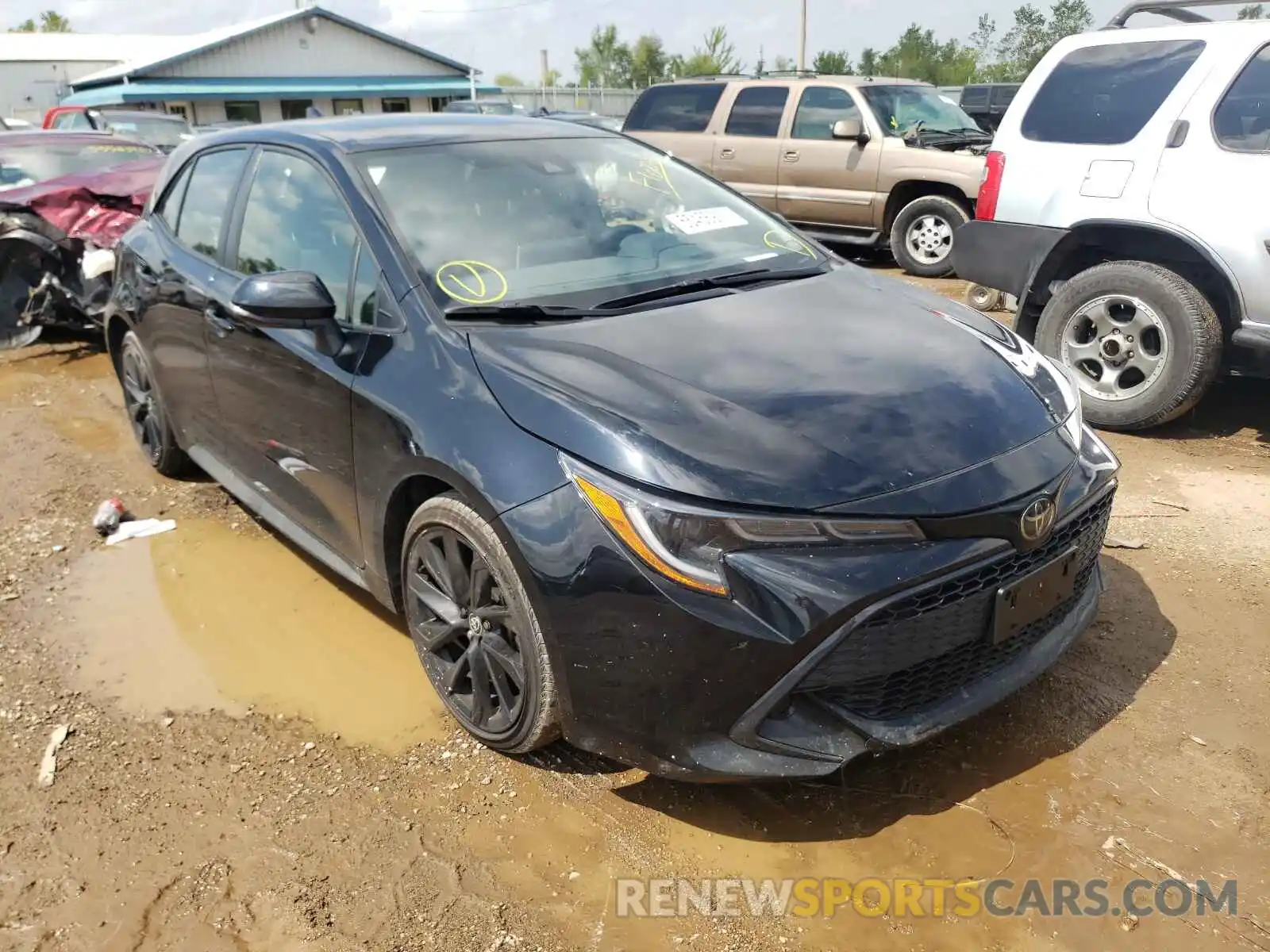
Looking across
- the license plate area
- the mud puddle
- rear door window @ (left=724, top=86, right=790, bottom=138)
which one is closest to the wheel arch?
the license plate area

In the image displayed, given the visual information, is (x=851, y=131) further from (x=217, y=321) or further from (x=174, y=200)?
(x=217, y=321)

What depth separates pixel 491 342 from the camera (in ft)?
8.85

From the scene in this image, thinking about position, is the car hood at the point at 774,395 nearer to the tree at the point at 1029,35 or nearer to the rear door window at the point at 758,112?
the rear door window at the point at 758,112

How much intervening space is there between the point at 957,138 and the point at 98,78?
37131 mm

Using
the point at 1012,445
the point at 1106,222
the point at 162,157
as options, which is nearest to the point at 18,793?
the point at 1012,445

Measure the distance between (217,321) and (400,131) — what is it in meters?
1.01

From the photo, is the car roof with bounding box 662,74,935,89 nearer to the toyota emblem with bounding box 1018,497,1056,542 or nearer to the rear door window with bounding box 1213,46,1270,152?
the rear door window with bounding box 1213,46,1270,152

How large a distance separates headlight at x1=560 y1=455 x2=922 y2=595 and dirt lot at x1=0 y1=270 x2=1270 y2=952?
0.79 metres

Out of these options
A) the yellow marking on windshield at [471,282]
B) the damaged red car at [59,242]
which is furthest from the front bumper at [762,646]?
the damaged red car at [59,242]

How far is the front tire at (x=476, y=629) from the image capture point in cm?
248

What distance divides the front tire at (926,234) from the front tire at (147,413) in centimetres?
719

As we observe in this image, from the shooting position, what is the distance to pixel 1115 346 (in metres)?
5.07

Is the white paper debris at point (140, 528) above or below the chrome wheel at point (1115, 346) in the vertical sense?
below

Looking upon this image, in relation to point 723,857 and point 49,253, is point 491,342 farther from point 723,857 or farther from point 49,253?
point 49,253
